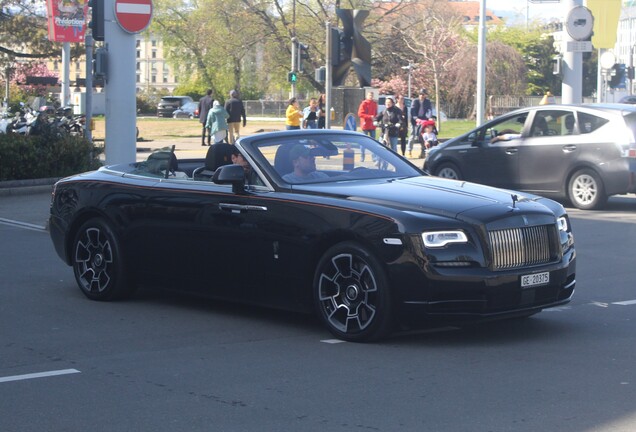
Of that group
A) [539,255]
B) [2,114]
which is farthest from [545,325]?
[2,114]

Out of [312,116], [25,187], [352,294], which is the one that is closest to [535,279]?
[352,294]

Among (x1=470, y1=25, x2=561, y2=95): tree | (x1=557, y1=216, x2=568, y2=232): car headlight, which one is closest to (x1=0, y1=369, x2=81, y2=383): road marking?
(x1=557, y1=216, x2=568, y2=232): car headlight

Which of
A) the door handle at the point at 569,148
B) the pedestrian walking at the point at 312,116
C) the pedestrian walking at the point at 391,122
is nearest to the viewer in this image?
the door handle at the point at 569,148

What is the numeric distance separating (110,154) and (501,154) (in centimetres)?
704

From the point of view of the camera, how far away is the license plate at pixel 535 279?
770 centimetres

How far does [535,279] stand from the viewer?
307 inches

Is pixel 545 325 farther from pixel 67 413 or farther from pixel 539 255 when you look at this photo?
pixel 67 413

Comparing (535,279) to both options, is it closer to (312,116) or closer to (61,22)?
(312,116)

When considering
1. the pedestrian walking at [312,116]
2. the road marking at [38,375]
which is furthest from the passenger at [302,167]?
the pedestrian walking at [312,116]

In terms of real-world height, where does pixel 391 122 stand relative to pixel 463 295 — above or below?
above

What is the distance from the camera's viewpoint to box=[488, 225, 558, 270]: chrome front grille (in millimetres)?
7617

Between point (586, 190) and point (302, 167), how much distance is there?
9.81 metres

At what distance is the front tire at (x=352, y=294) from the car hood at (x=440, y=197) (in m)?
0.45

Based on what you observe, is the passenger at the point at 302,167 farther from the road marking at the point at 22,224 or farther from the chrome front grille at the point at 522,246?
the road marking at the point at 22,224
